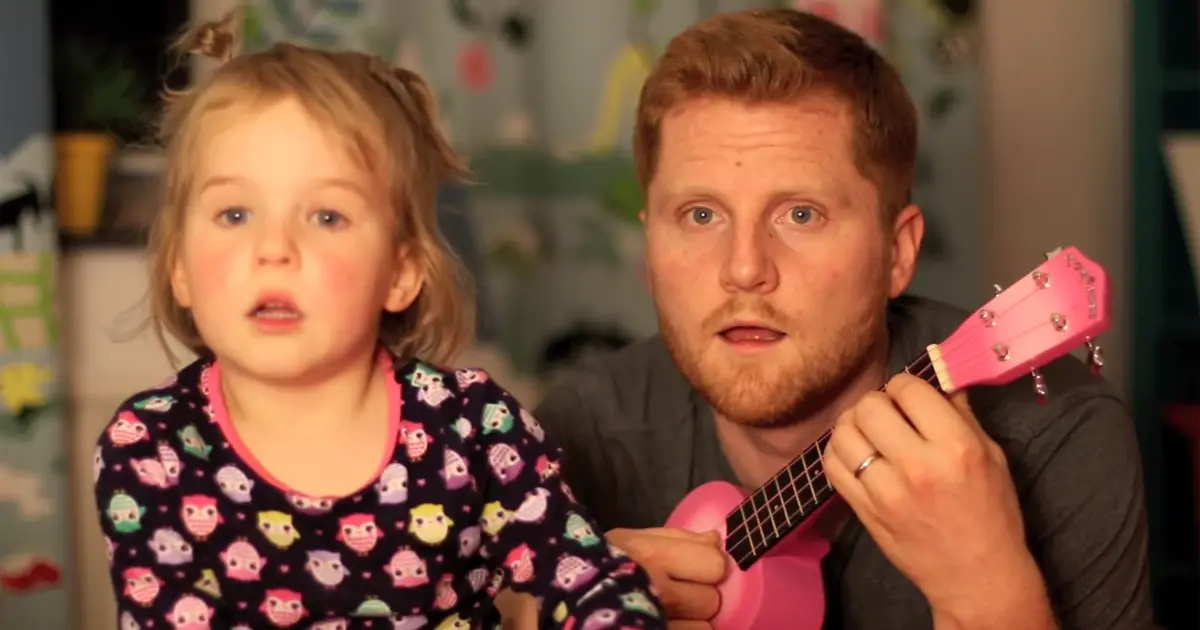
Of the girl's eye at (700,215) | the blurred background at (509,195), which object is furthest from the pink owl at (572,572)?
the blurred background at (509,195)

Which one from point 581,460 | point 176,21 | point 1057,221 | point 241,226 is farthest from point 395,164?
point 1057,221

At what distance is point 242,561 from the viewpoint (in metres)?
0.99

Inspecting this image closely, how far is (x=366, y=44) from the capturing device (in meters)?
1.93

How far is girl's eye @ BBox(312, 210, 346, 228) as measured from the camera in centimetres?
99

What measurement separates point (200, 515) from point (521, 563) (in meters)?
0.26

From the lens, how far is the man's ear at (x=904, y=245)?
1.42 m

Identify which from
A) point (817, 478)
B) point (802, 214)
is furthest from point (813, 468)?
point (802, 214)

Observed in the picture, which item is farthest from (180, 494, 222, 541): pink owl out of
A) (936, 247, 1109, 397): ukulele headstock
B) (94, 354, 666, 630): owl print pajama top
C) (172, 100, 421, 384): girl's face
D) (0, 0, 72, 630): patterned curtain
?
(0, 0, 72, 630): patterned curtain

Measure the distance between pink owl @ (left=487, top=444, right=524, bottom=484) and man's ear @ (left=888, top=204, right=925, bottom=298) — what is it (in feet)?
1.87

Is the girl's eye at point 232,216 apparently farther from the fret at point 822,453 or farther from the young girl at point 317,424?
the fret at point 822,453

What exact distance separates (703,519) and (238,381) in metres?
0.56

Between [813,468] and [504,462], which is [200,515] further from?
[813,468]

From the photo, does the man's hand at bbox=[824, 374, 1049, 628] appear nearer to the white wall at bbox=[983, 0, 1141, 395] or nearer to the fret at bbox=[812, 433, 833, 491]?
the fret at bbox=[812, 433, 833, 491]

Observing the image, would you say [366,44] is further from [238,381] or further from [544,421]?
[238,381]
